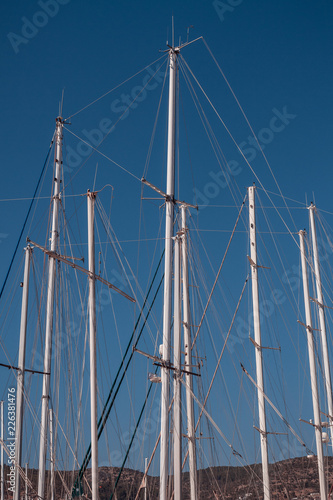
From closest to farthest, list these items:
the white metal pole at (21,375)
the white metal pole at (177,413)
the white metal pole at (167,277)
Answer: the white metal pole at (167,277) → the white metal pole at (177,413) → the white metal pole at (21,375)

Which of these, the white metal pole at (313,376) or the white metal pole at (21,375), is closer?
the white metal pole at (21,375)

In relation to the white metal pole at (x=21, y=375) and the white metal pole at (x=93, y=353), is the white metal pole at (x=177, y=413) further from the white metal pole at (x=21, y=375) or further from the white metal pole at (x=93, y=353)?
the white metal pole at (x=21, y=375)

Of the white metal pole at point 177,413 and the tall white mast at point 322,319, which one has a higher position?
the tall white mast at point 322,319

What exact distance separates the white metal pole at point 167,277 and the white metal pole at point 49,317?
32.6 ft

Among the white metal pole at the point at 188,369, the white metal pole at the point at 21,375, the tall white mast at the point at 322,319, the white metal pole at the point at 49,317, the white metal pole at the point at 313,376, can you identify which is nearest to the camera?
the white metal pole at the point at 21,375

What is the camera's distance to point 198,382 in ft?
117

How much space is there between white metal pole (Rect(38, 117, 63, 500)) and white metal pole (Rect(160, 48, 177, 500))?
32.6ft

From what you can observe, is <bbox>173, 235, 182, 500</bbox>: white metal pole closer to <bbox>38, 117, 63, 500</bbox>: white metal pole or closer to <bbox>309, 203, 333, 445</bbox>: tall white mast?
<bbox>38, 117, 63, 500</bbox>: white metal pole

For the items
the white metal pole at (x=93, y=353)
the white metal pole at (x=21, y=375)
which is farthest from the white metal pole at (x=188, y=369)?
the white metal pole at (x=21, y=375)

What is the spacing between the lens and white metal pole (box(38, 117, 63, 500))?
3269 cm

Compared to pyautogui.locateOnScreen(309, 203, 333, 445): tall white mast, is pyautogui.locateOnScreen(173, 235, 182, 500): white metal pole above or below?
below

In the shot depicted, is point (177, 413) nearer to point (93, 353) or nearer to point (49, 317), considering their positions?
point (93, 353)

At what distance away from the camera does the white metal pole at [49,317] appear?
3269 cm

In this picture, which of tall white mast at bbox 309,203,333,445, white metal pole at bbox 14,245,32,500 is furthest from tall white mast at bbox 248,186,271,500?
white metal pole at bbox 14,245,32,500
